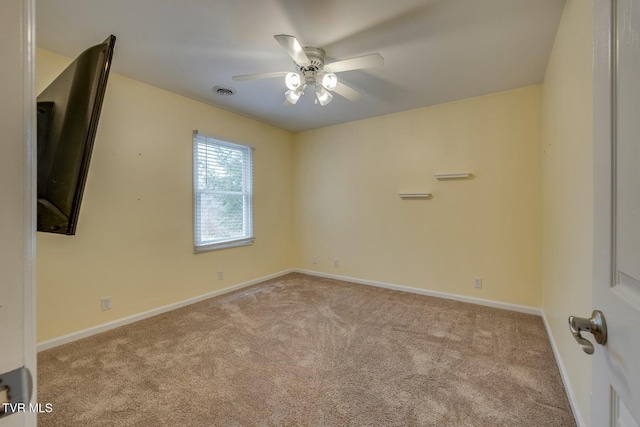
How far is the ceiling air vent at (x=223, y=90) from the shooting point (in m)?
2.91

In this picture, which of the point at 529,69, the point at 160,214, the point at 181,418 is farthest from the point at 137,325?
the point at 529,69

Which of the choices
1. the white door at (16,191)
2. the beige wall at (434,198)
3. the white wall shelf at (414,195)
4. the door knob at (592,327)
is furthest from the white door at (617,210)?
the white wall shelf at (414,195)

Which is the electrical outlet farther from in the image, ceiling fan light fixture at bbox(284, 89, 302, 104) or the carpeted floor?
ceiling fan light fixture at bbox(284, 89, 302, 104)

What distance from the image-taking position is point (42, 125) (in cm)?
92

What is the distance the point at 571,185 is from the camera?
162 cm

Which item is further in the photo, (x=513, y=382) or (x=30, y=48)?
(x=513, y=382)

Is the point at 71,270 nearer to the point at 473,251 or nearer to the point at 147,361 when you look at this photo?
the point at 147,361

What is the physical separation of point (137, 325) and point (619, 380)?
10.8 feet

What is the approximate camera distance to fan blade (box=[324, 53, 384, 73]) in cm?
185

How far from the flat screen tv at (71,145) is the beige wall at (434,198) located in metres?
3.35

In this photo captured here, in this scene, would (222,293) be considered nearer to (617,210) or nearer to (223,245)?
(223,245)

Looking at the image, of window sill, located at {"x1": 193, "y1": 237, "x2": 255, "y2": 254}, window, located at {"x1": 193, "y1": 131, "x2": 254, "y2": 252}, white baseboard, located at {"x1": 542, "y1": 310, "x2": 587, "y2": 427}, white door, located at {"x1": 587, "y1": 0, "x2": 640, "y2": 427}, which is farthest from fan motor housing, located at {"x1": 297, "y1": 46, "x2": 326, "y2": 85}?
white baseboard, located at {"x1": 542, "y1": 310, "x2": 587, "y2": 427}

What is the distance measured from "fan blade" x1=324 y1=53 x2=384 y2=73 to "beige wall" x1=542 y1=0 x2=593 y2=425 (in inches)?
42.1

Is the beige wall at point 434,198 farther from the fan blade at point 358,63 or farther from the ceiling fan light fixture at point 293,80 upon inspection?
the ceiling fan light fixture at point 293,80
